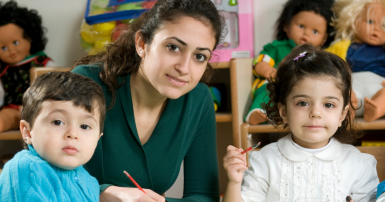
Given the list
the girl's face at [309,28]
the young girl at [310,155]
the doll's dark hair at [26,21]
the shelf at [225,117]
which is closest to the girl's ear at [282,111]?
the young girl at [310,155]

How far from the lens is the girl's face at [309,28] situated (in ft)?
6.00

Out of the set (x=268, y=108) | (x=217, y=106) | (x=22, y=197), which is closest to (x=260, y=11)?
(x=217, y=106)

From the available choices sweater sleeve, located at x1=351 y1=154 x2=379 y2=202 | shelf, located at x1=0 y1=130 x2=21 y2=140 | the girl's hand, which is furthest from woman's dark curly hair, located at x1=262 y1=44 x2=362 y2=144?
shelf, located at x1=0 y1=130 x2=21 y2=140

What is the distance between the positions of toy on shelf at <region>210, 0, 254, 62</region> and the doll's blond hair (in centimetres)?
42

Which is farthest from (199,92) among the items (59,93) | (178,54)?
(59,93)

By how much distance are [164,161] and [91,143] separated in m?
0.40

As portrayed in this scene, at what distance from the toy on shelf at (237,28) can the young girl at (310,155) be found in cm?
86

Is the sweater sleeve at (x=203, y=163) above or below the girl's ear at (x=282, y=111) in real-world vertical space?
below

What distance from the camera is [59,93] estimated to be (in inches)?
32.1

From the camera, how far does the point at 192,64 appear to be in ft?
3.43

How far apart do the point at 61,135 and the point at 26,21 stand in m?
1.57

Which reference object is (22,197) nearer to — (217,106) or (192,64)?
(192,64)

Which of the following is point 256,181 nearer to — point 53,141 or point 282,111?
point 282,111

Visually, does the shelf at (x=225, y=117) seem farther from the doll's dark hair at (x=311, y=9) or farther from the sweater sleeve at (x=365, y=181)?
the sweater sleeve at (x=365, y=181)
